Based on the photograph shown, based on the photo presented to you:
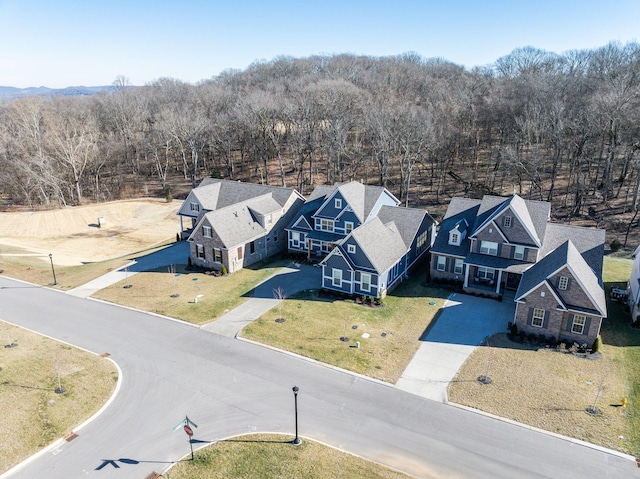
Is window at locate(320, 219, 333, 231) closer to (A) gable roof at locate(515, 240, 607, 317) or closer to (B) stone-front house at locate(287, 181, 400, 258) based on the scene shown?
(B) stone-front house at locate(287, 181, 400, 258)

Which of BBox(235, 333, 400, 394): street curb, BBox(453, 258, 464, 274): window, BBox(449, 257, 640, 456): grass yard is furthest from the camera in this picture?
BBox(453, 258, 464, 274): window

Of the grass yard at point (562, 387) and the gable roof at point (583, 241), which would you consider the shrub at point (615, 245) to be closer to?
the gable roof at point (583, 241)

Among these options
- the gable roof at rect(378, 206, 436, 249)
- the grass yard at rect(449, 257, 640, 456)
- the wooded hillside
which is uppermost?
the wooded hillside

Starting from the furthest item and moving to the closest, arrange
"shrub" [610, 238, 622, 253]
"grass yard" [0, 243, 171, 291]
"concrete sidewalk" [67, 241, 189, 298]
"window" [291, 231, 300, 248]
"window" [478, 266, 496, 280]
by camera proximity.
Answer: "window" [291, 231, 300, 248] < "shrub" [610, 238, 622, 253] < "grass yard" [0, 243, 171, 291] < "concrete sidewalk" [67, 241, 189, 298] < "window" [478, 266, 496, 280]

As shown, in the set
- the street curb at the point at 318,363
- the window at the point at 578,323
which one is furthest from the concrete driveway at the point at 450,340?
the window at the point at 578,323

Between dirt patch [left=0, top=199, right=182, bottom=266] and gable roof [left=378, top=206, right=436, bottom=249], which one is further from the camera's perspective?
dirt patch [left=0, top=199, right=182, bottom=266]

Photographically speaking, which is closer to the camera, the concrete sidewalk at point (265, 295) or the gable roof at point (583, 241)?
the concrete sidewalk at point (265, 295)

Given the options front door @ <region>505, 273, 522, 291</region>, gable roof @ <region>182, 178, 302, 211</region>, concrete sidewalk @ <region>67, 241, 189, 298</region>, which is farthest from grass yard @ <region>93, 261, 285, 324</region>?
front door @ <region>505, 273, 522, 291</region>

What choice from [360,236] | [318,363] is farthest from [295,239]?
[318,363]
